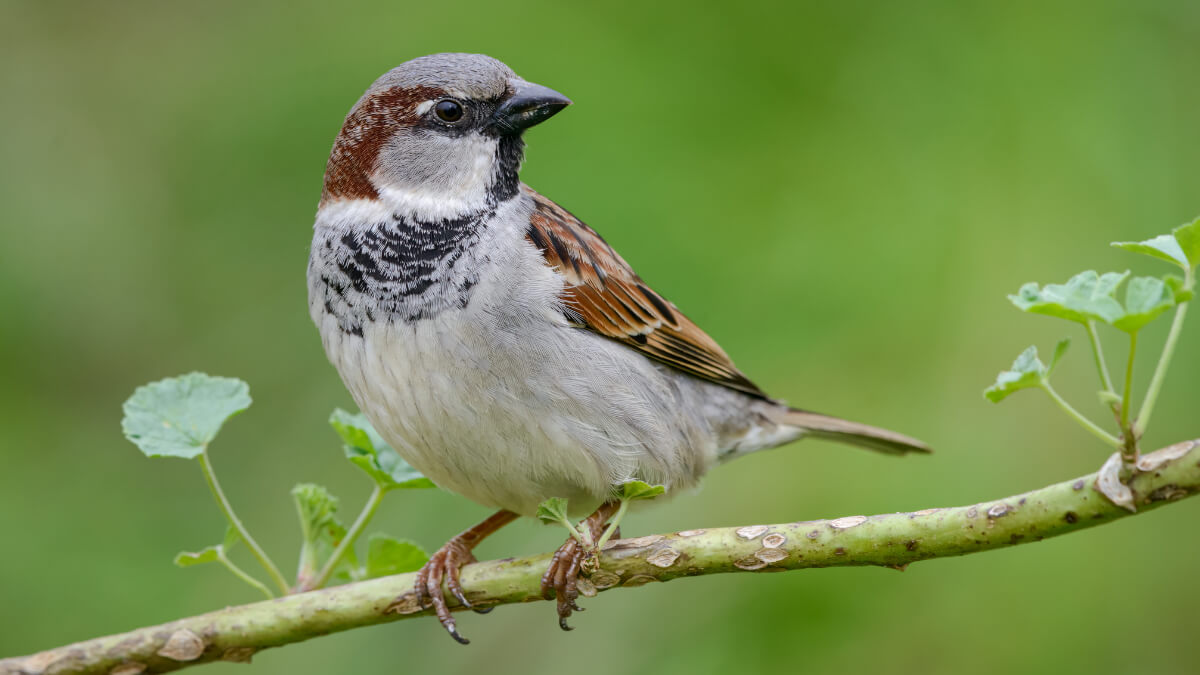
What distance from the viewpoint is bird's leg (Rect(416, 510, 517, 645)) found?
2.45 m

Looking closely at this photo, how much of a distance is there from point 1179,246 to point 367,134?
1997 millimetres

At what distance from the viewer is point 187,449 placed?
228cm

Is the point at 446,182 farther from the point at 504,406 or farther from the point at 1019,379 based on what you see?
the point at 1019,379

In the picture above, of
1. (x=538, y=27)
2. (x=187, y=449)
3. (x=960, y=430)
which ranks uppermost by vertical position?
(x=538, y=27)

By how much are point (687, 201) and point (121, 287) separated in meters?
Result: 2.13

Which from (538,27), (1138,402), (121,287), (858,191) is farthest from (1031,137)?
(121,287)

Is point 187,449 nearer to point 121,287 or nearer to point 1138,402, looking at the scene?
point 121,287

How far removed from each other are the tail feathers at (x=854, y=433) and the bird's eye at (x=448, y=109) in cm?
131

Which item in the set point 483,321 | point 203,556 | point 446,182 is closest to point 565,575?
point 483,321

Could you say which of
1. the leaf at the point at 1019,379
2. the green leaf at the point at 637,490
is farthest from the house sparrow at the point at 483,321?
the leaf at the point at 1019,379

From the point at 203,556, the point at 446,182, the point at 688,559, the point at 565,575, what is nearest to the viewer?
the point at 688,559

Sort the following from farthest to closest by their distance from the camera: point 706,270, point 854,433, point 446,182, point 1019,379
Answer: point 706,270 → point 854,433 → point 446,182 → point 1019,379

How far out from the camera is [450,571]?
2650 mm

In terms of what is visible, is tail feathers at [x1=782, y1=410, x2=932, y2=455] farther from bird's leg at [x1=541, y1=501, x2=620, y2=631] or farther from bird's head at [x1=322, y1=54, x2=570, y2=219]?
bird's head at [x1=322, y1=54, x2=570, y2=219]
